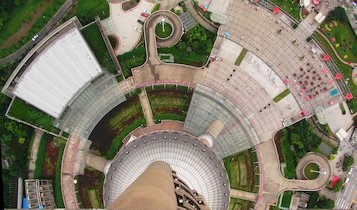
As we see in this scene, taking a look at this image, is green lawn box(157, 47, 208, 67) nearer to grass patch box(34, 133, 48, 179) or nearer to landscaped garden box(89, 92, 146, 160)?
landscaped garden box(89, 92, 146, 160)

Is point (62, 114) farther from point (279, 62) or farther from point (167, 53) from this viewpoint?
point (279, 62)

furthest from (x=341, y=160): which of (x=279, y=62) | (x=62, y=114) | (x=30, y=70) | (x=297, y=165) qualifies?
(x=30, y=70)

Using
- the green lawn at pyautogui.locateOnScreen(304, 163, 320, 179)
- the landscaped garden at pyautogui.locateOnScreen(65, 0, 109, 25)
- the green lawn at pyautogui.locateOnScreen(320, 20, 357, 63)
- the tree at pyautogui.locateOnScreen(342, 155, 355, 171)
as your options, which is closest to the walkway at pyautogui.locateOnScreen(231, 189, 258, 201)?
the green lawn at pyautogui.locateOnScreen(304, 163, 320, 179)

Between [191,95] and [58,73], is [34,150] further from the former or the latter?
[191,95]

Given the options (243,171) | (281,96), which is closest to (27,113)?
(243,171)

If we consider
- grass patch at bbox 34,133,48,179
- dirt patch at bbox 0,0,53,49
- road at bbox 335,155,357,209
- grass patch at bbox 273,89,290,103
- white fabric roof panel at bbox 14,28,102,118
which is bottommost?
road at bbox 335,155,357,209
